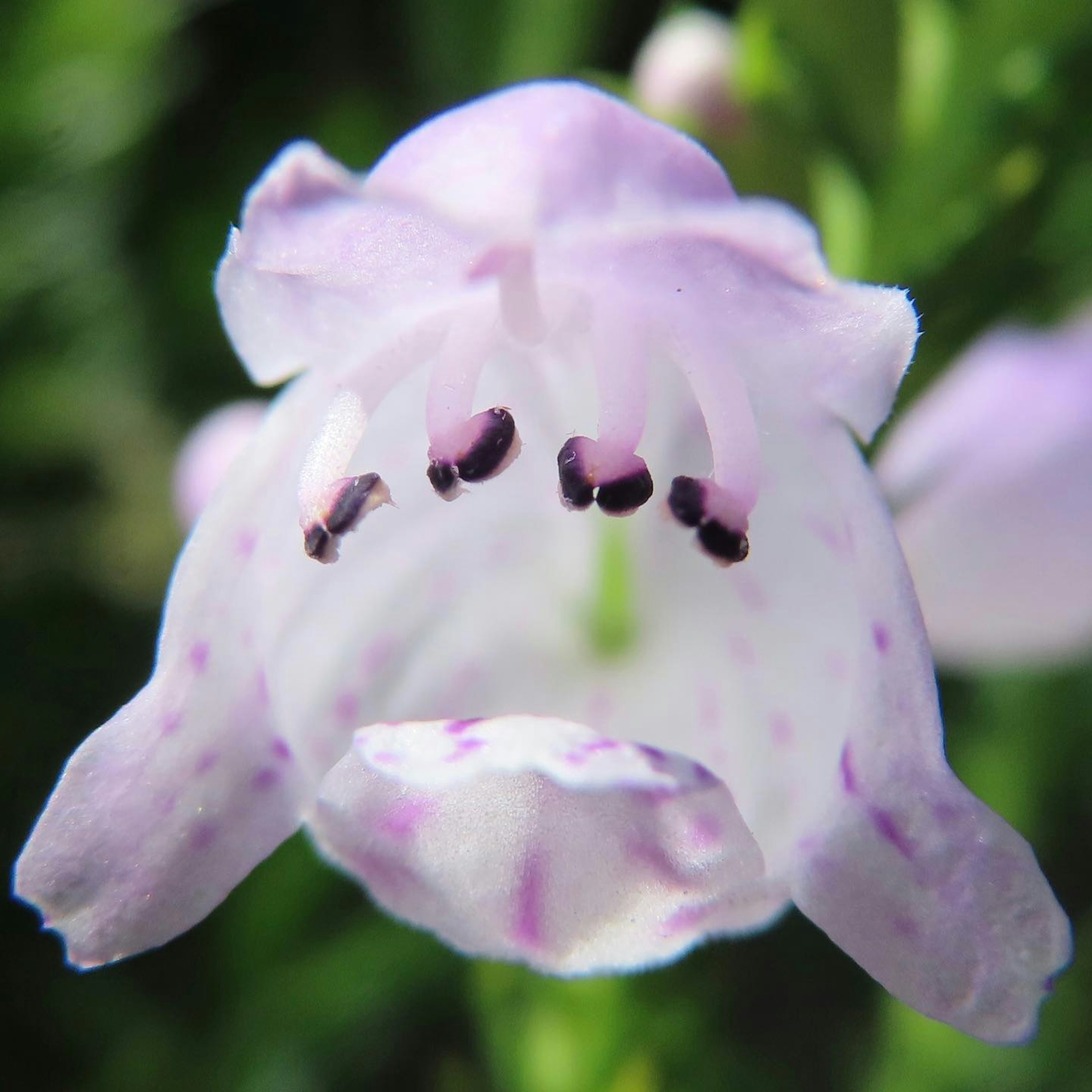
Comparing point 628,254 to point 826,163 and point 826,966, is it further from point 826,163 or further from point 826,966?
point 826,966

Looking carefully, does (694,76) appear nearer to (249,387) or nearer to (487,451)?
(487,451)

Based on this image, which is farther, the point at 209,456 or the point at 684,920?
the point at 209,456

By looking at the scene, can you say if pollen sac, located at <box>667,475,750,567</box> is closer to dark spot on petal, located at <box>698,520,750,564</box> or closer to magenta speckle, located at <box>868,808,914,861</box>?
dark spot on petal, located at <box>698,520,750,564</box>

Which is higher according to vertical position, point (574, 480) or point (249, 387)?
point (574, 480)

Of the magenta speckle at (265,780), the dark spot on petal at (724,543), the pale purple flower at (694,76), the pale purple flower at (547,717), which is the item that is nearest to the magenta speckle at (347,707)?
the pale purple flower at (547,717)

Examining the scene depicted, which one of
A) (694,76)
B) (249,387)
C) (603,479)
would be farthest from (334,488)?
(249,387)

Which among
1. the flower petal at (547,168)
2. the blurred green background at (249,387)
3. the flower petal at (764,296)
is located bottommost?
the blurred green background at (249,387)

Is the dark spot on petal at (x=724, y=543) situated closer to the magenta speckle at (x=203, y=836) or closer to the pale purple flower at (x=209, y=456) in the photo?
the magenta speckle at (x=203, y=836)
